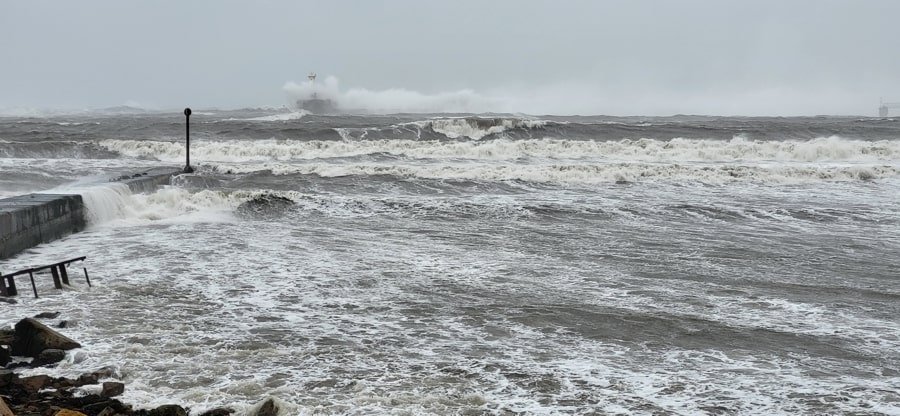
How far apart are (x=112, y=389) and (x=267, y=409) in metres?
1.15

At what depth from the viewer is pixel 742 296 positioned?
25.9 ft

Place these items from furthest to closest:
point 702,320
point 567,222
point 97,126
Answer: point 97,126, point 567,222, point 702,320

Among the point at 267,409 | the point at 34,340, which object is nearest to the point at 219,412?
the point at 267,409

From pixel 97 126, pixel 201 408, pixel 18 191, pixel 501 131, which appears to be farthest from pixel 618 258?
pixel 97 126

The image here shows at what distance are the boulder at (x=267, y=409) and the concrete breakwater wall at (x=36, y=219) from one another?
6499 millimetres

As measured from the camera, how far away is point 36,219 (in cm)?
1033

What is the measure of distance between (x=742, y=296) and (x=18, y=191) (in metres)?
15.0

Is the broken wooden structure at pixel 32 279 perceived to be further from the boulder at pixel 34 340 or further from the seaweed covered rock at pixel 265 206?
the seaweed covered rock at pixel 265 206

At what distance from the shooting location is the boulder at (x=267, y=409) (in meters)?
4.56

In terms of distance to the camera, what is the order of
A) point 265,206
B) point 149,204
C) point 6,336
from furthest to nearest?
point 265,206
point 149,204
point 6,336

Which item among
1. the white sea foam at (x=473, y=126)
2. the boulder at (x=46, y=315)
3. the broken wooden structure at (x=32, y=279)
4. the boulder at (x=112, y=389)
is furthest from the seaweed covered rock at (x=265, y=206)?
the white sea foam at (x=473, y=126)

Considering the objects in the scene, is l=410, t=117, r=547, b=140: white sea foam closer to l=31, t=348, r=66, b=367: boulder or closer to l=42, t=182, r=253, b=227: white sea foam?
l=42, t=182, r=253, b=227: white sea foam

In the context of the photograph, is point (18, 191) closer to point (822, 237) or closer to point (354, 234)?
point (354, 234)

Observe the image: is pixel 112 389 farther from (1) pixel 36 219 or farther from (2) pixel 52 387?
(1) pixel 36 219
